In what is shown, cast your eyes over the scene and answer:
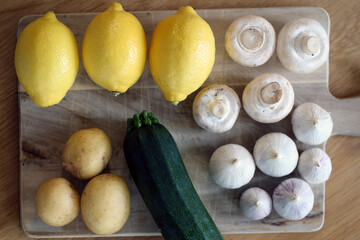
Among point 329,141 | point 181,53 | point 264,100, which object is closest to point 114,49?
point 181,53

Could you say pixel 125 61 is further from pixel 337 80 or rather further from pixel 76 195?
pixel 337 80

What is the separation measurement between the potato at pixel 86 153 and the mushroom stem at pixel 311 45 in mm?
512

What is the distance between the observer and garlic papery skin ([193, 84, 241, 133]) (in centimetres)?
86

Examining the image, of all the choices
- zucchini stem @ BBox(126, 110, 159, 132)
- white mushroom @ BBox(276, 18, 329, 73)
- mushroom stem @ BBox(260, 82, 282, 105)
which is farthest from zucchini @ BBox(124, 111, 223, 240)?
white mushroom @ BBox(276, 18, 329, 73)

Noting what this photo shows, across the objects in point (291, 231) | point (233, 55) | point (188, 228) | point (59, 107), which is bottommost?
point (291, 231)

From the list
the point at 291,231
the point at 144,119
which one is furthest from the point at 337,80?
→ the point at 144,119

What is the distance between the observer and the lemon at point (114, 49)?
747 mm

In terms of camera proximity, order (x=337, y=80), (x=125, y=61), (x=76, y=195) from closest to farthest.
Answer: (x=125, y=61), (x=76, y=195), (x=337, y=80)

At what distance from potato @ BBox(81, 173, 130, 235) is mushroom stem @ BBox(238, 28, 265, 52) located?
0.44 m

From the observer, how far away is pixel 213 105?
0.85 m

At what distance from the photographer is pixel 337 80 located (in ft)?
3.13

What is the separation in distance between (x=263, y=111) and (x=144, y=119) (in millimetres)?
281

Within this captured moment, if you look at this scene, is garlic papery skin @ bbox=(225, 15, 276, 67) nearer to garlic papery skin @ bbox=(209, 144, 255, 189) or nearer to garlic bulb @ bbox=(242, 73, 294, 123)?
garlic bulb @ bbox=(242, 73, 294, 123)

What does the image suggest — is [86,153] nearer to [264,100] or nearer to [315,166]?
[264,100]
